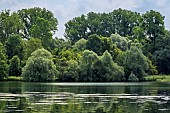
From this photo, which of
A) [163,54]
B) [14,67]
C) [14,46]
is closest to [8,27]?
[14,46]

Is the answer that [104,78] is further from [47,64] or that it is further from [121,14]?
[121,14]

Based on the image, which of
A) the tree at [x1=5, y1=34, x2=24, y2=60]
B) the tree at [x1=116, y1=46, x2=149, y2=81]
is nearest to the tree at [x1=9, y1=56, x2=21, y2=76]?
the tree at [x1=5, y1=34, x2=24, y2=60]

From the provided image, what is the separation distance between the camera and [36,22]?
132625mm

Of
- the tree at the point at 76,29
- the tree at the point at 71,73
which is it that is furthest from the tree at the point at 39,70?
the tree at the point at 76,29

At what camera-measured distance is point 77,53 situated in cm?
11531

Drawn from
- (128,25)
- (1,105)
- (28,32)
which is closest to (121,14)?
(128,25)

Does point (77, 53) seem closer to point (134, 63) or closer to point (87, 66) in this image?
point (87, 66)

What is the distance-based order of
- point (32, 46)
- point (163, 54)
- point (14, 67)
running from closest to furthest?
point (14, 67) → point (32, 46) → point (163, 54)

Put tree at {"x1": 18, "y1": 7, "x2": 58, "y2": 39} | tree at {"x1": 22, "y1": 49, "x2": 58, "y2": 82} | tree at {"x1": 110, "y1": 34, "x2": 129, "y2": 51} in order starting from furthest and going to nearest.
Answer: tree at {"x1": 18, "y1": 7, "x2": 58, "y2": 39} < tree at {"x1": 110, "y1": 34, "x2": 129, "y2": 51} < tree at {"x1": 22, "y1": 49, "x2": 58, "y2": 82}

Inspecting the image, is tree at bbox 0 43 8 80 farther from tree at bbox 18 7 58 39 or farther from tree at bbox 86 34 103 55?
tree at bbox 18 7 58 39

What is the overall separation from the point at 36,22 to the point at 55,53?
1666 cm

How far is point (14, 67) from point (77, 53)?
17.2 m

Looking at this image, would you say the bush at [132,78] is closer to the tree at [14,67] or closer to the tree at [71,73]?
the tree at [71,73]

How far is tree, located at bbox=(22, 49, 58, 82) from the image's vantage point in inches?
3770
